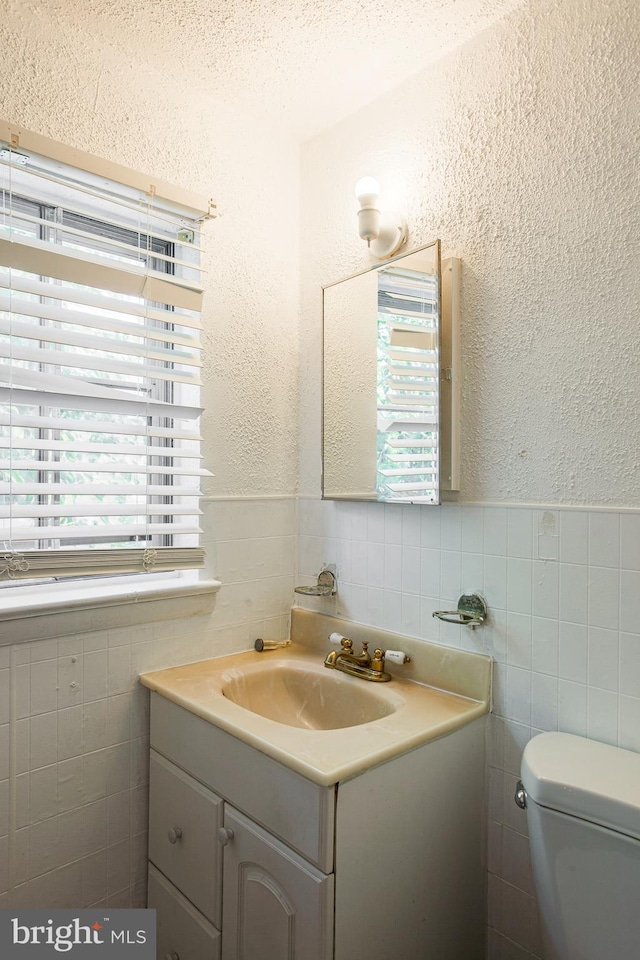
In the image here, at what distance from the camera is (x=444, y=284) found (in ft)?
4.69

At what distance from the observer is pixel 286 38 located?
1.43m

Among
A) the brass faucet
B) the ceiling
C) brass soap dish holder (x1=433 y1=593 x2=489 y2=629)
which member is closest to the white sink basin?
the brass faucet

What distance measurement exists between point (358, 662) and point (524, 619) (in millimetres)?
460

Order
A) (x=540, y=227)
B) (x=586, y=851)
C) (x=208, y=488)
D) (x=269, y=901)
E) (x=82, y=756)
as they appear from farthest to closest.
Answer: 1. (x=208, y=488)
2. (x=82, y=756)
3. (x=540, y=227)
4. (x=269, y=901)
5. (x=586, y=851)

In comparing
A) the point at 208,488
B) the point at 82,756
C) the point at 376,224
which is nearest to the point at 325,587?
the point at 208,488

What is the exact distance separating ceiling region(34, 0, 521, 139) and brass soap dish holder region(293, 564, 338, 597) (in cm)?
134

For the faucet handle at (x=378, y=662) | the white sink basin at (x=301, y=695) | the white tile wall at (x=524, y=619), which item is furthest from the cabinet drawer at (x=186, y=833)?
the white tile wall at (x=524, y=619)

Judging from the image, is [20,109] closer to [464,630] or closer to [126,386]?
[126,386]

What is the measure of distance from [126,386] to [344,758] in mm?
1072

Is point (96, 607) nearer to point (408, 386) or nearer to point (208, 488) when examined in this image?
point (208, 488)

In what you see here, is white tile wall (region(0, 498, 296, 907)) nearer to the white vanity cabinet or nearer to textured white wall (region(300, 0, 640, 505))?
the white vanity cabinet

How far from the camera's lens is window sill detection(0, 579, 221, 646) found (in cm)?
130

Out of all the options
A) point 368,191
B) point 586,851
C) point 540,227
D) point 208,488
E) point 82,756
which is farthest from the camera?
point 208,488

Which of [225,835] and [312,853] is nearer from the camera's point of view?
[312,853]
